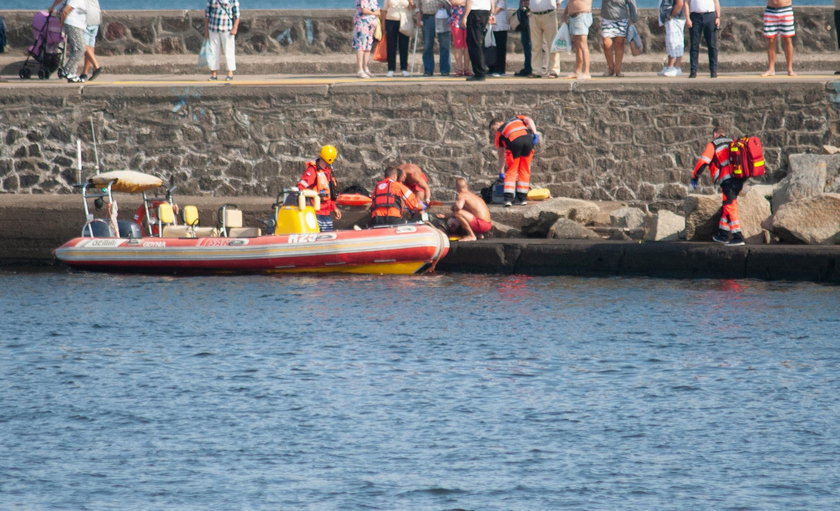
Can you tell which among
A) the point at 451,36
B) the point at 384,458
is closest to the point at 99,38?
the point at 451,36

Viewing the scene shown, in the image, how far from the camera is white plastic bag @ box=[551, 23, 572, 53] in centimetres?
1969

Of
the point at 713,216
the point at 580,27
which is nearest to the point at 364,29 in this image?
the point at 580,27

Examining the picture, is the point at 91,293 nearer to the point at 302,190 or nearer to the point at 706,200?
the point at 302,190

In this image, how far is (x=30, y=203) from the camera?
19.8m

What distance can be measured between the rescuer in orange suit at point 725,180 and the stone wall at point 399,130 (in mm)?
2248

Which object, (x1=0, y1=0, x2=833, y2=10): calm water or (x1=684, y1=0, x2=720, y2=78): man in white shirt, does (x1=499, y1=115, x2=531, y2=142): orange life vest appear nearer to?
(x1=684, y1=0, x2=720, y2=78): man in white shirt

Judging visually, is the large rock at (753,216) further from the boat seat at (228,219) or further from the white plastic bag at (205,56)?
the white plastic bag at (205,56)

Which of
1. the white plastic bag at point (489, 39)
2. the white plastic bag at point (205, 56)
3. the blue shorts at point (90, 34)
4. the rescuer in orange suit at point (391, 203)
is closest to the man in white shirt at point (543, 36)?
the white plastic bag at point (489, 39)

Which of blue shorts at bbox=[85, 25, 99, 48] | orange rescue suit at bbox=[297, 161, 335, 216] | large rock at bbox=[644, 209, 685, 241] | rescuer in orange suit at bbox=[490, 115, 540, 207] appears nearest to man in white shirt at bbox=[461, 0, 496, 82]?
rescuer in orange suit at bbox=[490, 115, 540, 207]

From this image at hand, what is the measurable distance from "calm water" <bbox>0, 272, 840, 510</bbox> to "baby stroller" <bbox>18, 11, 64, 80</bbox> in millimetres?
5851

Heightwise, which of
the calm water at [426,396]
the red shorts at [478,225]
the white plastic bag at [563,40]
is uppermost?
the white plastic bag at [563,40]

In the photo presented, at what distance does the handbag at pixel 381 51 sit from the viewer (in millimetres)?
21450

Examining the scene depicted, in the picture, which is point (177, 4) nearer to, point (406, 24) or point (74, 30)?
point (74, 30)

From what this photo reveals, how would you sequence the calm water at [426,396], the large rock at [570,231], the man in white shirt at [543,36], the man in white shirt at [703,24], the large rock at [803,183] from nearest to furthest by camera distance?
the calm water at [426,396] → the large rock at [803,183] → the large rock at [570,231] → the man in white shirt at [703,24] → the man in white shirt at [543,36]
